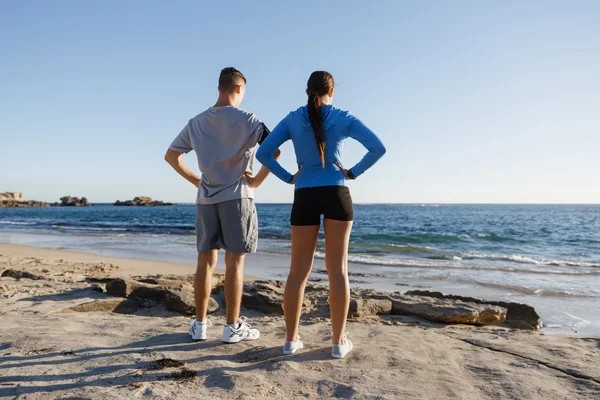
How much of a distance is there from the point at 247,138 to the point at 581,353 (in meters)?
2.93

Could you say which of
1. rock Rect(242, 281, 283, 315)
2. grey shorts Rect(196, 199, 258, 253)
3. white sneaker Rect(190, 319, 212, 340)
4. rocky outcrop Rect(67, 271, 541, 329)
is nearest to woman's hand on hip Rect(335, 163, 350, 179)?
grey shorts Rect(196, 199, 258, 253)

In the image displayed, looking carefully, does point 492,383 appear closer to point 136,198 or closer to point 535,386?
point 535,386

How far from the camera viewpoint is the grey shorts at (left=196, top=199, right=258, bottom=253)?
3.21 metres

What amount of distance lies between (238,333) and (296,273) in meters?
0.69

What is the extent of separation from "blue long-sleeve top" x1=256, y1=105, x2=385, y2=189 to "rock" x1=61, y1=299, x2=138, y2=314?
3.02m

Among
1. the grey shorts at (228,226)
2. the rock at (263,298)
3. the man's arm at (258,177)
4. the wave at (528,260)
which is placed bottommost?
the wave at (528,260)

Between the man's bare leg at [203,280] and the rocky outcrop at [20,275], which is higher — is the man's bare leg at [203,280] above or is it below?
above

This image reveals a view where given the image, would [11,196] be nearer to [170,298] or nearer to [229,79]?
[170,298]

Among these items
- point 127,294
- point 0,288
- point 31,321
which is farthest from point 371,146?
point 0,288

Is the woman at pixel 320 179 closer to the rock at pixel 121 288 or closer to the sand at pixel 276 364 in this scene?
the sand at pixel 276 364

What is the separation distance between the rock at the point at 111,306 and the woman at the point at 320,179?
2620 mm

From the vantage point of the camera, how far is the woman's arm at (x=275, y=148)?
10.0 feet

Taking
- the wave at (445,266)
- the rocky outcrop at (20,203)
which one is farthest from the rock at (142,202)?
the wave at (445,266)

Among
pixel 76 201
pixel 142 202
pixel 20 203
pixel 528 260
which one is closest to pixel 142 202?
pixel 142 202
